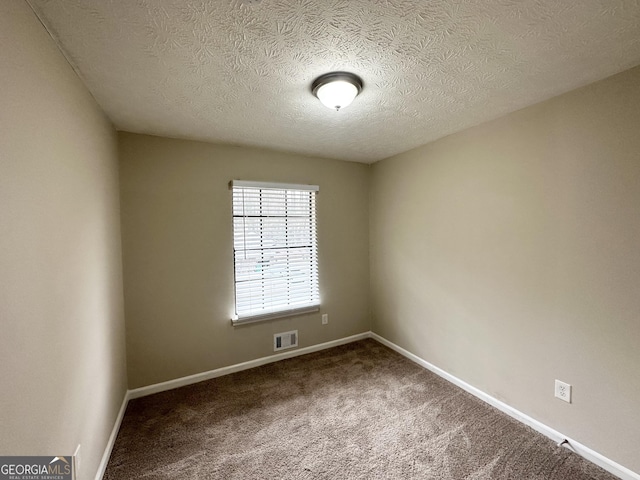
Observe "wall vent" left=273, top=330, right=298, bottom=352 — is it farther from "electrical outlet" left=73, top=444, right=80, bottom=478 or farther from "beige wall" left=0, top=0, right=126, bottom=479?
"electrical outlet" left=73, top=444, right=80, bottom=478

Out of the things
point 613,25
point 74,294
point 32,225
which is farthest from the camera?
point 74,294

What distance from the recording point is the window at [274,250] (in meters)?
2.79

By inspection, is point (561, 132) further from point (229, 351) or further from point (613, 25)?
point (229, 351)

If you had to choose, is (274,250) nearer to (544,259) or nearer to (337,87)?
(337,87)

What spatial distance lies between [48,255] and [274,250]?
77.3 inches

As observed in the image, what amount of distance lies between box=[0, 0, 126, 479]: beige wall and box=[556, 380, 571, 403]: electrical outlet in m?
2.76

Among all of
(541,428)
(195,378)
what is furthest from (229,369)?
(541,428)

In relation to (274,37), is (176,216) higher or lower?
lower

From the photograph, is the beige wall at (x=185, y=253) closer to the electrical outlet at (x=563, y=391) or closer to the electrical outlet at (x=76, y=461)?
the electrical outlet at (x=76, y=461)

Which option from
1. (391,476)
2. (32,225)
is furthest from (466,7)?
(391,476)

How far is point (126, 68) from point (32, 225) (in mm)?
956

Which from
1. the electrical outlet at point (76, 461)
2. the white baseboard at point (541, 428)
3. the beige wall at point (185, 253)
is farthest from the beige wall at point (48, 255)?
the white baseboard at point (541, 428)

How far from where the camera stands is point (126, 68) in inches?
55.6

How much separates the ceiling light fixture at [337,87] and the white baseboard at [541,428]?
2561 millimetres
